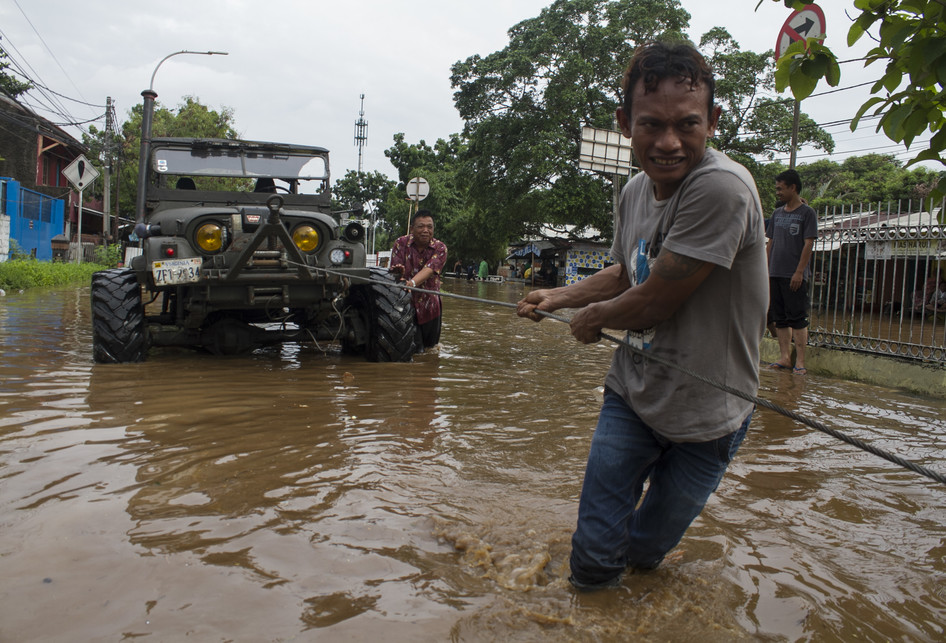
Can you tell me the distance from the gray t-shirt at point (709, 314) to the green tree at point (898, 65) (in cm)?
74

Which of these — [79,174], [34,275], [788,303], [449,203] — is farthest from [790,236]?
[449,203]

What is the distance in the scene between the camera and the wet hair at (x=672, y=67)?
1983 millimetres

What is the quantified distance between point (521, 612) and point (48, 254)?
79.6 feet

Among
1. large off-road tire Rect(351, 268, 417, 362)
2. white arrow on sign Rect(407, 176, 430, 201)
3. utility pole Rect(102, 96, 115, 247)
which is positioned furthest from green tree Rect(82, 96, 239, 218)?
large off-road tire Rect(351, 268, 417, 362)

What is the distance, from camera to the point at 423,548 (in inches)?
100

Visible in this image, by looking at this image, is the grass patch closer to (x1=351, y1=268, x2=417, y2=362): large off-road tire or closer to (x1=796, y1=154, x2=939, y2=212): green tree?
(x1=351, y1=268, x2=417, y2=362): large off-road tire

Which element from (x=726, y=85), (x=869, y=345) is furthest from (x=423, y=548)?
(x=726, y=85)

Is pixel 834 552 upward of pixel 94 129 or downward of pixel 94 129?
downward

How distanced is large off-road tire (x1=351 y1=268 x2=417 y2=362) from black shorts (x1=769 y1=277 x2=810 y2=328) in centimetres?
327

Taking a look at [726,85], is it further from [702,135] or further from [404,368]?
[702,135]

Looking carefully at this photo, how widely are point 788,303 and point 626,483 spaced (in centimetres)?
499

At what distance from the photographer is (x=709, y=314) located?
203 centimetres

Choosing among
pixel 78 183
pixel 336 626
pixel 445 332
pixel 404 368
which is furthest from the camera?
pixel 78 183

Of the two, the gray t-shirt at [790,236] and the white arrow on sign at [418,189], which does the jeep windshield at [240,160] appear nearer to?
the gray t-shirt at [790,236]
